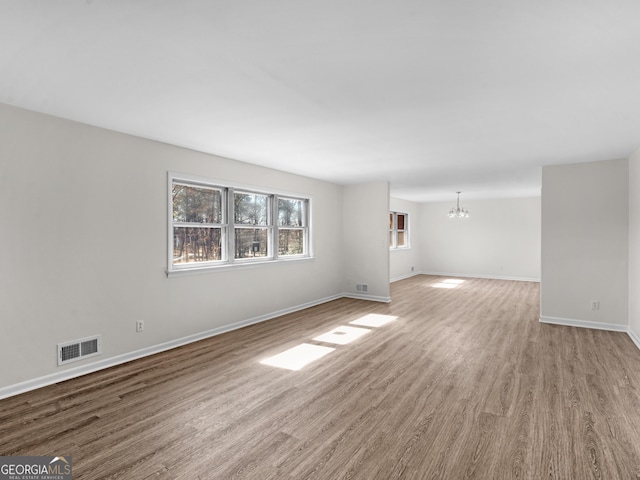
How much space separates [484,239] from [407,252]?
2308mm

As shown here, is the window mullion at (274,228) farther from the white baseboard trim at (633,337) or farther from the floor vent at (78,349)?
the white baseboard trim at (633,337)

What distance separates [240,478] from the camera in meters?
1.87

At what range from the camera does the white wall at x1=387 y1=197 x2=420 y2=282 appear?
9.70 m

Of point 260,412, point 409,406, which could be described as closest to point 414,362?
point 409,406

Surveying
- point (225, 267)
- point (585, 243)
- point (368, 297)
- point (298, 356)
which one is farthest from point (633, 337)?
point (225, 267)

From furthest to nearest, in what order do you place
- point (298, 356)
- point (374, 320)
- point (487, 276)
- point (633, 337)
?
1. point (487, 276)
2. point (374, 320)
3. point (633, 337)
4. point (298, 356)

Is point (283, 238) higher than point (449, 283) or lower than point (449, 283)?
higher

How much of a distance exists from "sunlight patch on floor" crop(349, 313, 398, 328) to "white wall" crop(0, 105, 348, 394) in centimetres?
195

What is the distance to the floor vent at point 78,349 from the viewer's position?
311 cm

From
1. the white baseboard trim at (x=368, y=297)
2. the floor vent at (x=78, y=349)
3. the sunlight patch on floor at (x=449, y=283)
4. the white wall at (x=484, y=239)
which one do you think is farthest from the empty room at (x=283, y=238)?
the white wall at (x=484, y=239)

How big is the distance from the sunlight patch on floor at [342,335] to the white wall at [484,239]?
6674 millimetres

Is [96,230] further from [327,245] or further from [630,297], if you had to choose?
[630,297]

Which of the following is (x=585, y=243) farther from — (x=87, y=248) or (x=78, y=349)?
(x=78, y=349)

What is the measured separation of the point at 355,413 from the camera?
2561 millimetres
